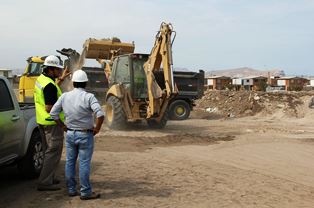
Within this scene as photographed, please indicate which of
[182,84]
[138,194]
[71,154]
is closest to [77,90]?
Result: [71,154]

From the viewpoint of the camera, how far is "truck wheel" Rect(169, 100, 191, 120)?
2229 centimetres

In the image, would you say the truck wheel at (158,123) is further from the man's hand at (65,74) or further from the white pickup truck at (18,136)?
the white pickup truck at (18,136)

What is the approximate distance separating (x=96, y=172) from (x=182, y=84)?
13.5 m

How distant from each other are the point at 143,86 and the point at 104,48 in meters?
5.10

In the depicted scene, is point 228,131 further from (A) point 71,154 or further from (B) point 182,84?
(A) point 71,154

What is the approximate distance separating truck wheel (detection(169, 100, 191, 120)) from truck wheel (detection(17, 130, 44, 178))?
1336 centimetres

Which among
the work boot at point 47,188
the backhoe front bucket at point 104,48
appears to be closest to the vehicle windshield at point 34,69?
the backhoe front bucket at point 104,48

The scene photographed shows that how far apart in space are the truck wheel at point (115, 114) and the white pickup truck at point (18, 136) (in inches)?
293

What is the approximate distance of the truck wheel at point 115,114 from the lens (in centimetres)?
1683

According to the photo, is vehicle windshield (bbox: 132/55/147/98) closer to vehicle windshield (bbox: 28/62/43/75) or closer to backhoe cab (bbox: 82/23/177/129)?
backhoe cab (bbox: 82/23/177/129)

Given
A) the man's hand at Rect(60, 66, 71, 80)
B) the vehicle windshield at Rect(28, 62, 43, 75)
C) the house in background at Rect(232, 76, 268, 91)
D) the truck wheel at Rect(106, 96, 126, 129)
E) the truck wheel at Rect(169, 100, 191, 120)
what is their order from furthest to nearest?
the house in background at Rect(232, 76, 268, 91) < the truck wheel at Rect(169, 100, 191, 120) < the vehicle windshield at Rect(28, 62, 43, 75) < the truck wheel at Rect(106, 96, 126, 129) < the man's hand at Rect(60, 66, 71, 80)

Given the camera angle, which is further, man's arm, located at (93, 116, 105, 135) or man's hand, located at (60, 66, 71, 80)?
man's hand, located at (60, 66, 71, 80)

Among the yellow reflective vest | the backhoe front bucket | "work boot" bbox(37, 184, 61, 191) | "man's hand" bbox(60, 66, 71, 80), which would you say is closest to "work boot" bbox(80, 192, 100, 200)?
"work boot" bbox(37, 184, 61, 191)

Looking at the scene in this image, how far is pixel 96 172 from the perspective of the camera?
9.33 m
